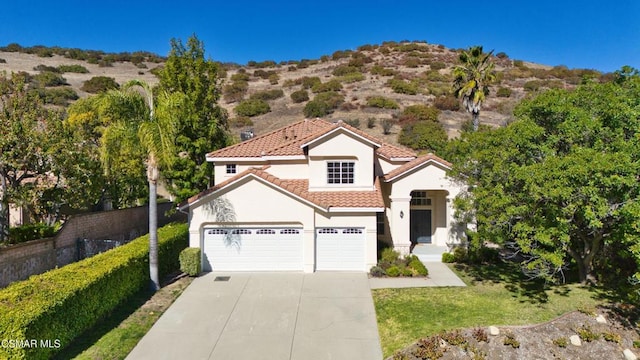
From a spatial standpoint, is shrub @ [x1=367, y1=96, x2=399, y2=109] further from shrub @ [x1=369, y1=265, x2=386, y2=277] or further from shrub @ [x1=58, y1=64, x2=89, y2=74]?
shrub @ [x1=58, y1=64, x2=89, y2=74]

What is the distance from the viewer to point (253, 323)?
39.5 feet

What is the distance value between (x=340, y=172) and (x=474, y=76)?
13.9 metres

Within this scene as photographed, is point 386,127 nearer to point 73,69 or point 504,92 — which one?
point 504,92

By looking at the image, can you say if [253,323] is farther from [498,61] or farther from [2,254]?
[498,61]

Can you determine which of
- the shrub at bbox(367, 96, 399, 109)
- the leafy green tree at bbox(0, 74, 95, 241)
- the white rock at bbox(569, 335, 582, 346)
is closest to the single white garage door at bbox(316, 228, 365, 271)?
the white rock at bbox(569, 335, 582, 346)

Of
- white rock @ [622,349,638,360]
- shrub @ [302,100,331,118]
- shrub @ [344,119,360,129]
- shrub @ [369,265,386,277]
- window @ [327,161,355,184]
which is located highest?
shrub @ [302,100,331,118]

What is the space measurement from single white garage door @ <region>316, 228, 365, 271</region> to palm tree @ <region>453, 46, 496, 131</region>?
13927 mm

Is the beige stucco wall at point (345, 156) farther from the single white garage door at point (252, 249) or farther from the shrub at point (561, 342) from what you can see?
the shrub at point (561, 342)

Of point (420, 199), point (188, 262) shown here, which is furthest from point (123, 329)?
point (420, 199)

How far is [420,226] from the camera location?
21.6m

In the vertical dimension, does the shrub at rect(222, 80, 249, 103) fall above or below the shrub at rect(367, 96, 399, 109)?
above

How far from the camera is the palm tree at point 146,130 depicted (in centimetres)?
1369

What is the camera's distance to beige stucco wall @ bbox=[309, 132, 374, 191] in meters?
18.6

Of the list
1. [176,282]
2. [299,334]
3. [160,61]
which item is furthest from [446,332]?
[160,61]
